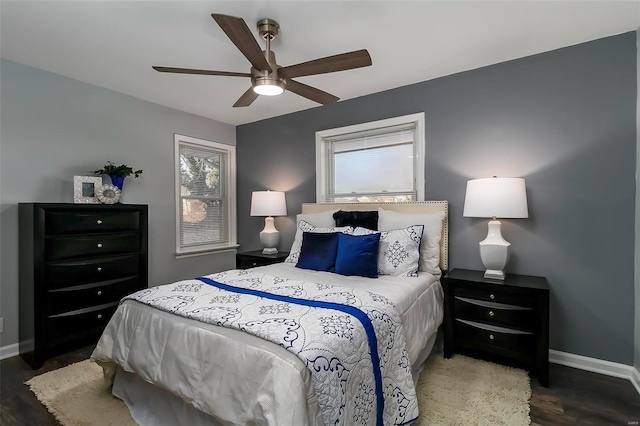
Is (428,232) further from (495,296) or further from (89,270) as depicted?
(89,270)

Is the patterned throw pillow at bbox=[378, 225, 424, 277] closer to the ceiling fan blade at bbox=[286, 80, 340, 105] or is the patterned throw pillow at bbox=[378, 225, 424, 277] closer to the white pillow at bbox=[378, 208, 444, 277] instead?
the white pillow at bbox=[378, 208, 444, 277]

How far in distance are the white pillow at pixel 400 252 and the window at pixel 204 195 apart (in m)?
2.65

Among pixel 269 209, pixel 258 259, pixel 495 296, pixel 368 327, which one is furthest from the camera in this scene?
pixel 269 209

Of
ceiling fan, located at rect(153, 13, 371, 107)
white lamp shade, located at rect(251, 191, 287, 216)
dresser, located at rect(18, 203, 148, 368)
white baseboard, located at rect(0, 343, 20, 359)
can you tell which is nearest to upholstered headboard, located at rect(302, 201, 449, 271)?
white lamp shade, located at rect(251, 191, 287, 216)

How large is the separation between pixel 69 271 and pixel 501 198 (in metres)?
3.62

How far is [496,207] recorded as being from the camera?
2.37 m

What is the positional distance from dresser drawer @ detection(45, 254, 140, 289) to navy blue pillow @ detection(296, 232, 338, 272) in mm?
1714

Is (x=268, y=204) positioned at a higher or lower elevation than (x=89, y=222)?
higher

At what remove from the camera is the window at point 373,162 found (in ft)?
10.6

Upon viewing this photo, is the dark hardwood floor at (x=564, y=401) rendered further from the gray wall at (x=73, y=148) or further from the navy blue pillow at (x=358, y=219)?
the navy blue pillow at (x=358, y=219)

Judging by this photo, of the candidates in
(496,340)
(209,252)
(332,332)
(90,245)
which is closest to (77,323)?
(90,245)

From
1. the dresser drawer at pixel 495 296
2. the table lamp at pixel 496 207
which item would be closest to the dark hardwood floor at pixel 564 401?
the dresser drawer at pixel 495 296

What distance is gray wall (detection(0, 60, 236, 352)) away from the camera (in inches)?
104

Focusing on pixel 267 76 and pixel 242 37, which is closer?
pixel 242 37
